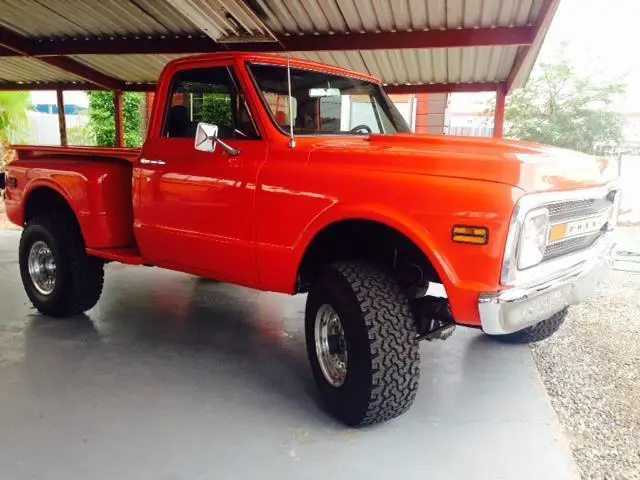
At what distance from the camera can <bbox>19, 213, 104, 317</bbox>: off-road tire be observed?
4215 millimetres

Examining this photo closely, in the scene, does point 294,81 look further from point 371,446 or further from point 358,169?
point 371,446

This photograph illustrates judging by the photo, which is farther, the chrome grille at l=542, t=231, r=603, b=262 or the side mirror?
the side mirror

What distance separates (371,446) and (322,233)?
3.60 ft

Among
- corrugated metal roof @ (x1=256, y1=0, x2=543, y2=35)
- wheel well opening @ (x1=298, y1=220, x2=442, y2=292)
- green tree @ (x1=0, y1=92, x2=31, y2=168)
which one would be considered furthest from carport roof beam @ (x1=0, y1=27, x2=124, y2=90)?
wheel well opening @ (x1=298, y1=220, x2=442, y2=292)

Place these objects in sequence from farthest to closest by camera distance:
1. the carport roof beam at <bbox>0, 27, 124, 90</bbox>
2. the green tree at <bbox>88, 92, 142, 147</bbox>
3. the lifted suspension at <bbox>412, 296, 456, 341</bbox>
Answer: the green tree at <bbox>88, 92, 142, 147</bbox>, the carport roof beam at <bbox>0, 27, 124, 90</bbox>, the lifted suspension at <bbox>412, 296, 456, 341</bbox>

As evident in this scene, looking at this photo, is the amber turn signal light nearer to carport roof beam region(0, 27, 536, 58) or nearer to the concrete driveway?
the concrete driveway

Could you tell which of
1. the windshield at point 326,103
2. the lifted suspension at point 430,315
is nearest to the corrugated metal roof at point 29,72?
the windshield at point 326,103

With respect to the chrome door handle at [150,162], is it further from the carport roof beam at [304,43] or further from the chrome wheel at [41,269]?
the carport roof beam at [304,43]

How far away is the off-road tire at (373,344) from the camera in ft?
8.54

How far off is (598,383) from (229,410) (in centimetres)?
225

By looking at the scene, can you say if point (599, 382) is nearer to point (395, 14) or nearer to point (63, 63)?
point (395, 14)

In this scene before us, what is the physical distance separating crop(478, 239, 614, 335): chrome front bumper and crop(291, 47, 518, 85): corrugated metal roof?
4.54m

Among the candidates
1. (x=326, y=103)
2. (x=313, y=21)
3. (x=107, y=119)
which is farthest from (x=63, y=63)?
(x=107, y=119)

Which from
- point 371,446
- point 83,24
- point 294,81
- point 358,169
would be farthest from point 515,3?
point 83,24
